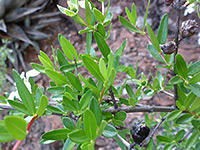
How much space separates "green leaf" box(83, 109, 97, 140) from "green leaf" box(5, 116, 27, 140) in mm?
81

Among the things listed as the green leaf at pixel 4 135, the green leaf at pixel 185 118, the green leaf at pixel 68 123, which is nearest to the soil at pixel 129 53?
the green leaf at pixel 185 118

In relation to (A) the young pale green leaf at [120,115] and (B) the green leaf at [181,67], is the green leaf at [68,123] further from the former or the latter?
(B) the green leaf at [181,67]

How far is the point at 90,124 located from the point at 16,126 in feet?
0.32

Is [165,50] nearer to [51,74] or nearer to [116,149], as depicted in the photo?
[51,74]

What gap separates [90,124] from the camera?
264 mm

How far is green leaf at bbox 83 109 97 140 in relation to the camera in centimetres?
26

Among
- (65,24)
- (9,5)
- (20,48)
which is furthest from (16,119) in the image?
(9,5)

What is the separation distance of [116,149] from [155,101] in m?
0.45

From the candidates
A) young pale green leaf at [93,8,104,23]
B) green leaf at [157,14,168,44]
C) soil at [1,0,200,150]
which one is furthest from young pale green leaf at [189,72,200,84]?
soil at [1,0,200,150]

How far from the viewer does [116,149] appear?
1.29 meters

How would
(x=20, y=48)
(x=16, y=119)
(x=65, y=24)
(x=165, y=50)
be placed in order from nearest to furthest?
(x=16, y=119) < (x=165, y=50) < (x=65, y=24) < (x=20, y=48)

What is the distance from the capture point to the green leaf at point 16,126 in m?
0.22

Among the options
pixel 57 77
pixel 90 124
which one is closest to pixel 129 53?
pixel 57 77

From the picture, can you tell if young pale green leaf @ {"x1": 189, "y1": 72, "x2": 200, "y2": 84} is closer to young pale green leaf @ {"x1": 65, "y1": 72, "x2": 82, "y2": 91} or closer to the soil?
young pale green leaf @ {"x1": 65, "y1": 72, "x2": 82, "y2": 91}
